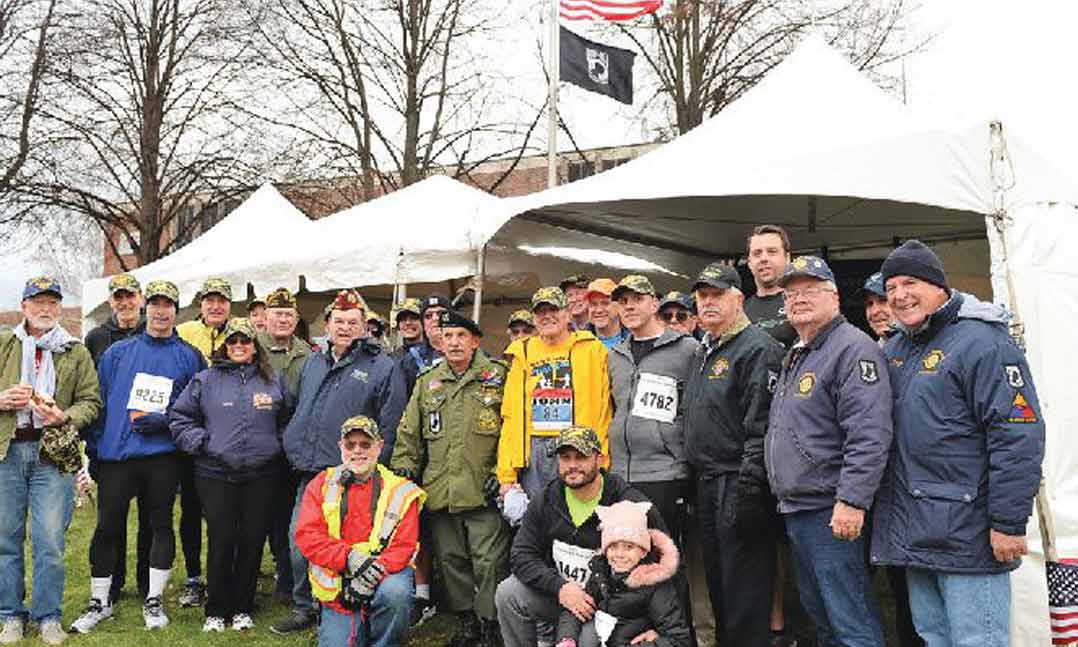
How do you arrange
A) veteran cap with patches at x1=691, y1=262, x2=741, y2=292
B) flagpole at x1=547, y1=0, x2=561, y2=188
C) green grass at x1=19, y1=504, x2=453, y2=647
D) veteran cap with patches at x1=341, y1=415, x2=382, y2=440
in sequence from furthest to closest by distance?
flagpole at x1=547, y1=0, x2=561, y2=188, green grass at x1=19, y1=504, x2=453, y2=647, veteran cap with patches at x1=341, y1=415, x2=382, y2=440, veteran cap with patches at x1=691, y1=262, x2=741, y2=292

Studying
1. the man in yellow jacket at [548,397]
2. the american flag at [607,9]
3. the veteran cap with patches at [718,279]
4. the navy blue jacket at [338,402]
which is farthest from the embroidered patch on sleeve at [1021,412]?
the american flag at [607,9]

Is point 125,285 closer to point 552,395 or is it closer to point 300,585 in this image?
point 300,585

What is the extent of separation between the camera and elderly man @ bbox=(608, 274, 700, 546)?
14.6ft

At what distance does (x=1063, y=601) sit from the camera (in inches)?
164

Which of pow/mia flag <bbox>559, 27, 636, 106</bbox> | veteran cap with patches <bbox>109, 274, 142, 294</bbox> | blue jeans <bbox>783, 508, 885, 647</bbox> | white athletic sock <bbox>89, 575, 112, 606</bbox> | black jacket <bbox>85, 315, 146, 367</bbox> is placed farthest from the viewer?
pow/mia flag <bbox>559, 27, 636, 106</bbox>

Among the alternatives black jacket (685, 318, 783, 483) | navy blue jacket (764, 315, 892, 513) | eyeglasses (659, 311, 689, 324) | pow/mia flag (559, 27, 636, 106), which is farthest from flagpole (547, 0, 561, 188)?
navy blue jacket (764, 315, 892, 513)

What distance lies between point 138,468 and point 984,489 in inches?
173

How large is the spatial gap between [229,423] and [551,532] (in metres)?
2.10

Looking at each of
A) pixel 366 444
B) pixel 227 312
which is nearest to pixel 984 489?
pixel 366 444

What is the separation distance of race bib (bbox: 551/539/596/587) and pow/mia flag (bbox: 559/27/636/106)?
31.4 ft

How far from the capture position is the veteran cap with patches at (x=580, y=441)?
159 inches

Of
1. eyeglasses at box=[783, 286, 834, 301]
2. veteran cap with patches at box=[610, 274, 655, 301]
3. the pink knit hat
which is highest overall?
veteran cap with patches at box=[610, 274, 655, 301]

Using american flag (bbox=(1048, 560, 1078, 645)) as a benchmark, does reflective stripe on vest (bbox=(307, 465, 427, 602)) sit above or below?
above

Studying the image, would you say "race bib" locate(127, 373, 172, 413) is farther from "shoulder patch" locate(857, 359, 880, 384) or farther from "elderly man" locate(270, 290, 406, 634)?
"shoulder patch" locate(857, 359, 880, 384)
